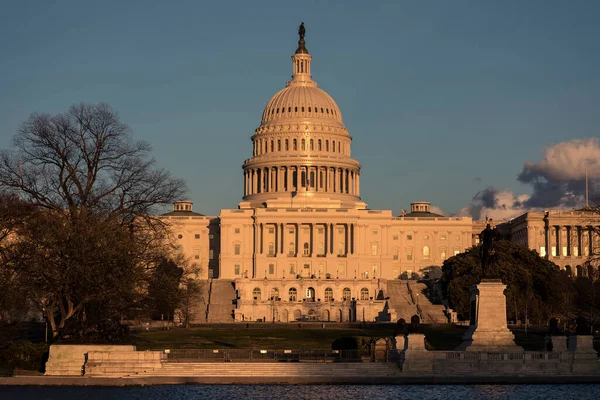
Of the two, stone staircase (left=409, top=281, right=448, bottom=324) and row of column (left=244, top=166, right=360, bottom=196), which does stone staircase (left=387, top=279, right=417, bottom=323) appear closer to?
stone staircase (left=409, top=281, right=448, bottom=324)

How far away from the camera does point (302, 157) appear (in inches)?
7682

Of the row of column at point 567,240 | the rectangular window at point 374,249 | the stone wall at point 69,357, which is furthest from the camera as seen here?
the rectangular window at point 374,249

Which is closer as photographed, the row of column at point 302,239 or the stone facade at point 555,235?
the row of column at point 302,239

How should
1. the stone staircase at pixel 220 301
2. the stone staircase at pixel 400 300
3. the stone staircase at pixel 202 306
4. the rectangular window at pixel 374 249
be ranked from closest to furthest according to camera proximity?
1. the stone staircase at pixel 202 306
2. the stone staircase at pixel 220 301
3. the stone staircase at pixel 400 300
4. the rectangular window at pixel 374 249

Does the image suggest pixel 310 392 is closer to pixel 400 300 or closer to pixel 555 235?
pixel 400 300

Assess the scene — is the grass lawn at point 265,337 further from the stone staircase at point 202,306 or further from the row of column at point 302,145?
the row of column at point 302,145

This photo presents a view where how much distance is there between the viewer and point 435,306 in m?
140

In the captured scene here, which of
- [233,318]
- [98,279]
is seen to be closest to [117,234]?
[98,279]

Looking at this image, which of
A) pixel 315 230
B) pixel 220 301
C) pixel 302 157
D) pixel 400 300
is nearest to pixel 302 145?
pixel 302 157

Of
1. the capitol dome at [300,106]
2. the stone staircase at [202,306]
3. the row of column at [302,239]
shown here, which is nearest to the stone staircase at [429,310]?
the stone staircase at [202,306]

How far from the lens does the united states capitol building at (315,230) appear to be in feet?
579

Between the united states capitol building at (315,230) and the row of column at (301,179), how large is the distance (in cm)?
15

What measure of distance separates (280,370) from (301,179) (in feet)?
433

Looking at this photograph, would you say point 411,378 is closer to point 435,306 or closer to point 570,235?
point 435,306
